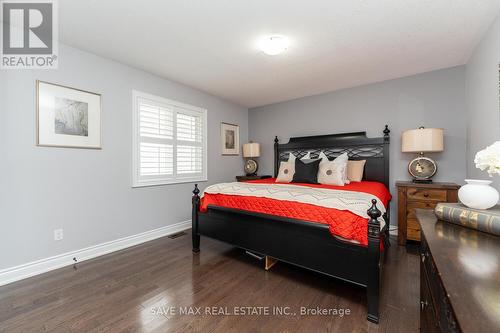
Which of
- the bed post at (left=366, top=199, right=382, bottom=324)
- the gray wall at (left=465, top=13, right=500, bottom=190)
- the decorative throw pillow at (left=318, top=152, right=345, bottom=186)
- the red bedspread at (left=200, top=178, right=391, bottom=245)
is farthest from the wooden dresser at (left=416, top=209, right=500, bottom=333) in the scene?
the decorative throw pillow at (left=318, top=152, right=345, bottom=186)

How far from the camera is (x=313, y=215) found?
6.30 ft

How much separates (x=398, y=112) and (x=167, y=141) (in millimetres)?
3704

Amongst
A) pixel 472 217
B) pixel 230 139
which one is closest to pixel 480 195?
pixel 472 217

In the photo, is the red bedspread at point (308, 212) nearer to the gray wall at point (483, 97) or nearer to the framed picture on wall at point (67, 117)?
the gray wall at point (483, 97)

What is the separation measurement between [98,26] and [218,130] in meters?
2.51

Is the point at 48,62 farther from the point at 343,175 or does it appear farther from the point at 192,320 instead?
the point at 343,175

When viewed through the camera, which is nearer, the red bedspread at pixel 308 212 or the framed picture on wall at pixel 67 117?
the red bedspread at pixel 308 212

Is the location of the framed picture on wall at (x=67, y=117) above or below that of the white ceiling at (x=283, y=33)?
below

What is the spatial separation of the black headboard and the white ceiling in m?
0.99

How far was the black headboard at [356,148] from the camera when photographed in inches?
136

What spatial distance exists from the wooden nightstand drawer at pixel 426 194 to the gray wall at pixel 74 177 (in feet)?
11.4

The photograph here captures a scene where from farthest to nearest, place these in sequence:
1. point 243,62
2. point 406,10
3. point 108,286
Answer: point 243,62 < point 108,286 < point 406,10

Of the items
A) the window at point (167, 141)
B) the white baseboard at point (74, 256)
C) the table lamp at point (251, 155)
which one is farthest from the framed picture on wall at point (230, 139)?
the white baseboard at point (74, 256)

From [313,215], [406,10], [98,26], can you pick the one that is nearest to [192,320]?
[313,215]
